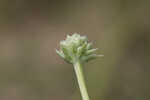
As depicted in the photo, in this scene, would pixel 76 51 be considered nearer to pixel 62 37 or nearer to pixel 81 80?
pixel 81 80

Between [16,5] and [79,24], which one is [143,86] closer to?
[79,24]

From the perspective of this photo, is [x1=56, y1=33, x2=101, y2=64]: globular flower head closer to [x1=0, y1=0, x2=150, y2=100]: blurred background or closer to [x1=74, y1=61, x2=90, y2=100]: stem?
[x1=74, y1=61, x2=90, y2=100]: stem

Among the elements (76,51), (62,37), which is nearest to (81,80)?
(76,51)

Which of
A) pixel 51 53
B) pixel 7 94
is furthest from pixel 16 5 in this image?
pixel 7 94

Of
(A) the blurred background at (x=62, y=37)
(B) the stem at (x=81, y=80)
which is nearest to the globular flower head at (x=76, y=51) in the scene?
(B) the stem at (x=81, y=80)

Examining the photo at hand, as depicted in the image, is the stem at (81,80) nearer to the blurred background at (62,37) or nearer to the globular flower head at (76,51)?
the globular flower head at (76,51)
